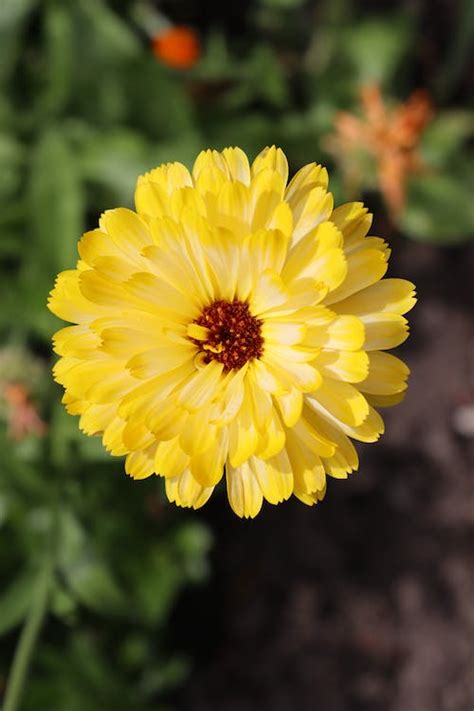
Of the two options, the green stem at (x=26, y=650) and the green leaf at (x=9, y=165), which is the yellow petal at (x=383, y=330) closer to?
the green stem at (x=26, y=650)

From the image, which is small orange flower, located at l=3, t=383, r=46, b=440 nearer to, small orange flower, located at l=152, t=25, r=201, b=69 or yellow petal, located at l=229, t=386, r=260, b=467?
yellow petal, located at l=229, t=386, r=260, b=467

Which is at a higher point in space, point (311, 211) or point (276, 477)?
point (311, 211)

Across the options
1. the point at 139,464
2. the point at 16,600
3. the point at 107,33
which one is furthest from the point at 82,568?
the point at 107,33

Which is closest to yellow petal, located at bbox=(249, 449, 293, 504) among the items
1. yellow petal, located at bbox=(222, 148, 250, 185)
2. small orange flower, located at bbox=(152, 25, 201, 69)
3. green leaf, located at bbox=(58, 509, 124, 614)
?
yellow petal, located at bbox=(222, 148, 250, 185)

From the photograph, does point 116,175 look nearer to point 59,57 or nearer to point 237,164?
point 59,57

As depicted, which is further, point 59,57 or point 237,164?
point 59,57

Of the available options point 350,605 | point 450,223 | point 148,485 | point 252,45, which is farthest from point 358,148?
point 350,605
